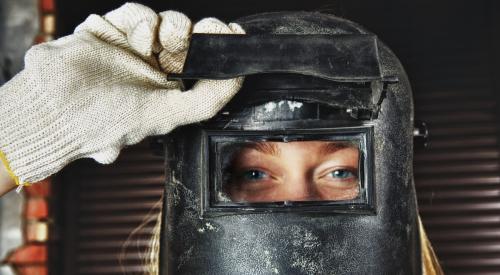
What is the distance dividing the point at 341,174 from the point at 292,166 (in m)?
0.17

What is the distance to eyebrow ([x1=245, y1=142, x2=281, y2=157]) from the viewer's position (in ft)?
5.74

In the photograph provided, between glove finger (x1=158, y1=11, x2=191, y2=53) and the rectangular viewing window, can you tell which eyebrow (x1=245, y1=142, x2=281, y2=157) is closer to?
the rectangular viewing window

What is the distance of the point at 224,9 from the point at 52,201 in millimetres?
1312

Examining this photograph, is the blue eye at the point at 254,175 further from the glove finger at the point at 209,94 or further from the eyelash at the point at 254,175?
the glove finger at the point at 209,94

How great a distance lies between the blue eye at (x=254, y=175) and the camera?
5.92 ft

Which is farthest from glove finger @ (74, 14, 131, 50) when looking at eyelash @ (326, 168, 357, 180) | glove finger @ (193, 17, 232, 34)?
eyelash @ (326, 168, 357, 180)

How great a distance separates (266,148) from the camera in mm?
1760

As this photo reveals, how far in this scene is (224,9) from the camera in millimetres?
3551

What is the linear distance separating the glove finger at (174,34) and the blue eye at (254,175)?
38 centimetres

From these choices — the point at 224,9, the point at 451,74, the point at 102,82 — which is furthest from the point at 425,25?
the point at 102,82

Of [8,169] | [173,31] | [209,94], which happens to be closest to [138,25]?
[173,31]

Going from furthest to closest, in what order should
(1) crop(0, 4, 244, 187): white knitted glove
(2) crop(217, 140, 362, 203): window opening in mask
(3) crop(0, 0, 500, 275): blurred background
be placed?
(3) crop(0, 0, 500, 275): blurred background, (2) crop(217, 140, 362, 203): window opening in mask, (1) crop(0, 4, 244, 187): white knitted glove

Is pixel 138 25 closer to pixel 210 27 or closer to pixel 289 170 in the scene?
pixel 210 27

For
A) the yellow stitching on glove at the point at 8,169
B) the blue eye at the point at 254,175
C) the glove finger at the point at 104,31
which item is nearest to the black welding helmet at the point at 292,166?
the blue eye at the point at 254,175
